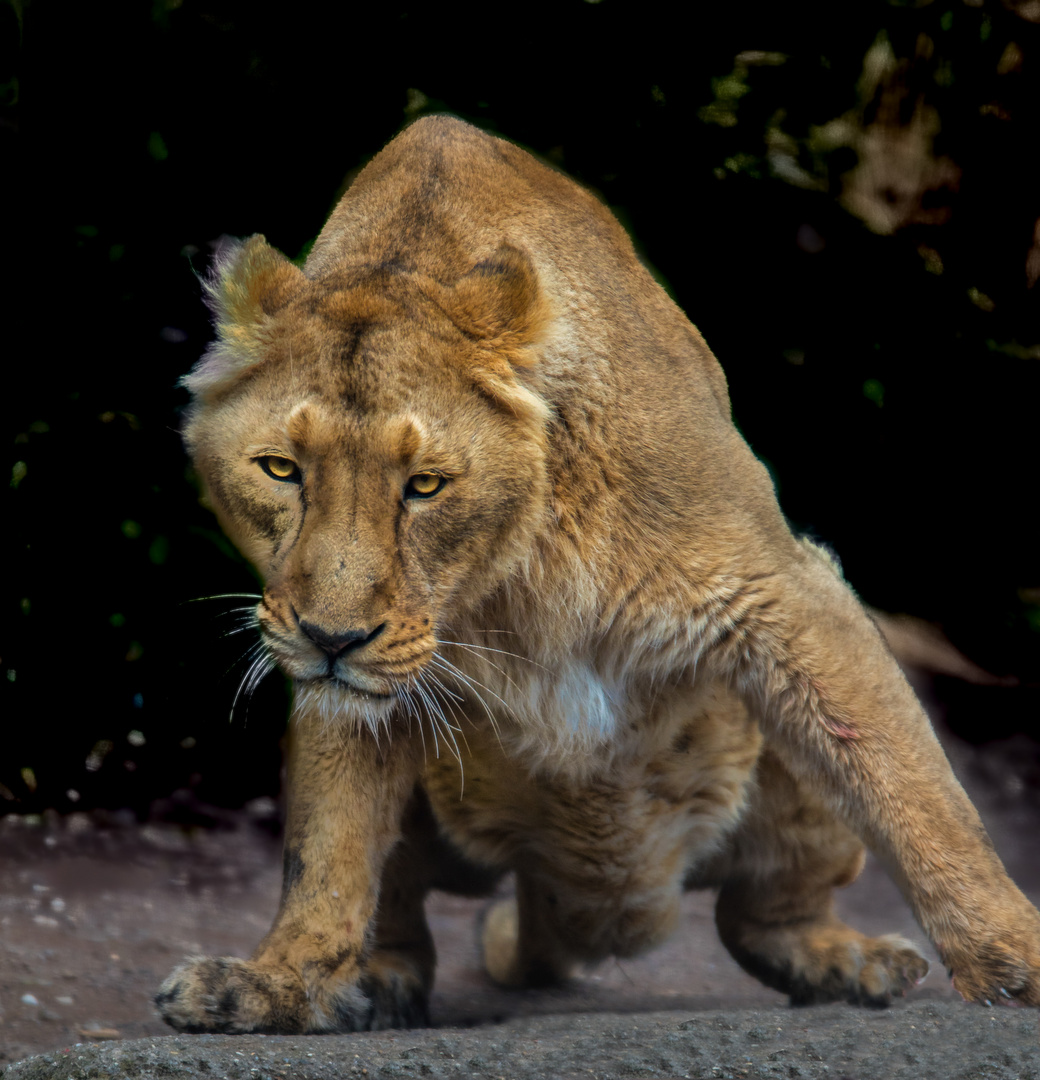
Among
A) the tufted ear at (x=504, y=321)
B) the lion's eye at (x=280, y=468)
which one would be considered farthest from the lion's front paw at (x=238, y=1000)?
the tufted ear at (x=504, y=321)

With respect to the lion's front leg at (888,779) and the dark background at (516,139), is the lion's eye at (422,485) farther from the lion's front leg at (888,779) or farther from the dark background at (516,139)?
the dark background at (516,139)

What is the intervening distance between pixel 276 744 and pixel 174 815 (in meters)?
0.51

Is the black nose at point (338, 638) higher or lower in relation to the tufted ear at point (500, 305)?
lower

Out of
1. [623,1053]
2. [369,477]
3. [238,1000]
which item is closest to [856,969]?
[623,1053]

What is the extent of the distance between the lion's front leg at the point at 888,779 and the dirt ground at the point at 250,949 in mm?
170

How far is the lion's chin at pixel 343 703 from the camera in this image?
301 centimetres

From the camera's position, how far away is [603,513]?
320 centimetres

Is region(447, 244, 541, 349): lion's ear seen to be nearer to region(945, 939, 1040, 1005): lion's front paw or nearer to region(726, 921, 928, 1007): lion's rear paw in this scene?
region(945, 939, 1040, 1005): lion's front paw

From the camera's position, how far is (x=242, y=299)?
10.5 feet

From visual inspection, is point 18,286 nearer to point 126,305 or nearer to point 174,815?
point 126,305

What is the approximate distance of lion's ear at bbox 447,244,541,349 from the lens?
3113mm

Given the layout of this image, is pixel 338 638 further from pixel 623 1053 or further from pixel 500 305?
pixel 623 1053

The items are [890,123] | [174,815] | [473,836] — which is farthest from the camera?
[174,815]

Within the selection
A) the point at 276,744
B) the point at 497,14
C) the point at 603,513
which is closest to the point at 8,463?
the point at 276,744
